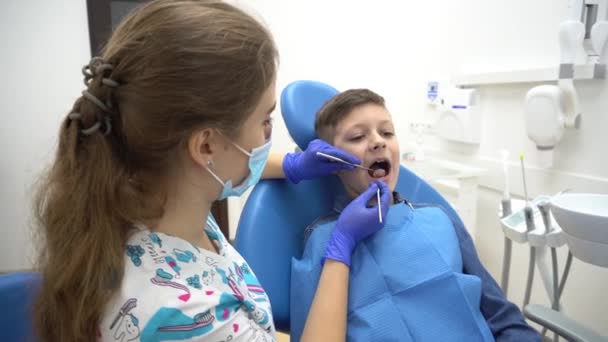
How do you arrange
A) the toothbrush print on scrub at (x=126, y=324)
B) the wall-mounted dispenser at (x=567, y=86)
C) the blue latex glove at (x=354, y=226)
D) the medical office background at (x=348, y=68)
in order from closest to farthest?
the toothbrush print on scrub at (x=126, y=324) < the blue latex glove at (x=354, y=226) < the wall-mounted dispenser at (x=567, y=86) < the medical office background at (x=348, y=68)

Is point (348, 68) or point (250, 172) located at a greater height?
point (348, 68)

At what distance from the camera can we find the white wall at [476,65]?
1577 mm

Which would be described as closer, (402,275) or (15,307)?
(15,307)

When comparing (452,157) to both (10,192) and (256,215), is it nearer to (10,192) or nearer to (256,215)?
(256,215)

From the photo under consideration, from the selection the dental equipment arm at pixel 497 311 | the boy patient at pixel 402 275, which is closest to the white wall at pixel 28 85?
the boy patient at pixel 402 275

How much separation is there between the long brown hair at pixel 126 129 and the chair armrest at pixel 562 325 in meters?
0.90

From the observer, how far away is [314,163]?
122cm

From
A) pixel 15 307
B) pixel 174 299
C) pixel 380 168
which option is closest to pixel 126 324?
pixel 174 299

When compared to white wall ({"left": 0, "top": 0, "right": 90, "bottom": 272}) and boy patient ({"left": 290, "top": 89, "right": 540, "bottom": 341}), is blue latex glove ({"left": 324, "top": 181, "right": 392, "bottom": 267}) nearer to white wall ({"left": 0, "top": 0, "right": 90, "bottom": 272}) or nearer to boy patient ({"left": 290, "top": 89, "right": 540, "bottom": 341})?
boy patient ({"left": 290, "top": 89, "right": 540, "bottom": 341})

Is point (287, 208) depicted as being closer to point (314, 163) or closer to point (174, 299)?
point (314, 163)

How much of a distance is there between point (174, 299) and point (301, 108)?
870mm

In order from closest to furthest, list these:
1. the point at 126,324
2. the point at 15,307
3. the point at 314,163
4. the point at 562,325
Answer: the point at 126,324 → the point at 15,307 → the point at 562,325 → the point at 314,163

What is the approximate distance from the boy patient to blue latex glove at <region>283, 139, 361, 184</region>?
0.06 meters

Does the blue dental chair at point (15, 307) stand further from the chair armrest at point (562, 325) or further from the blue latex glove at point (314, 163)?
the chair armrest at point (562, 325)
